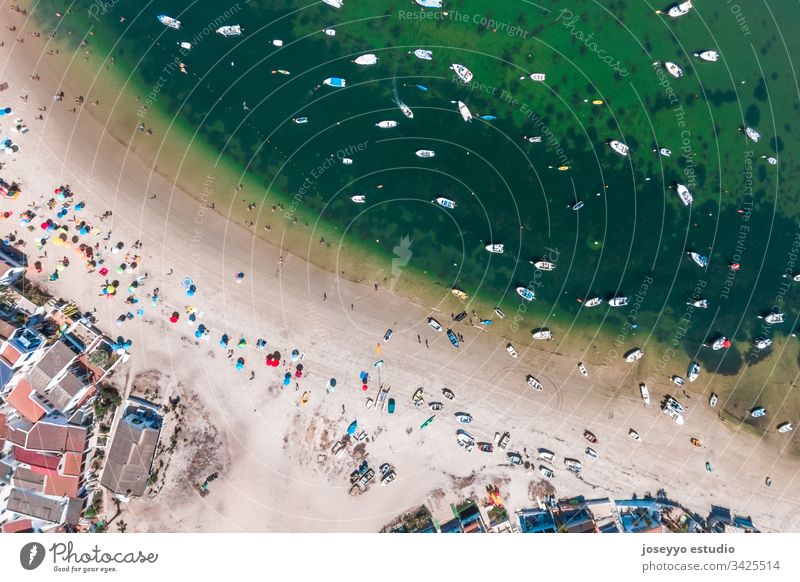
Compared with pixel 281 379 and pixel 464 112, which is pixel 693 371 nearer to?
pixel 464 112

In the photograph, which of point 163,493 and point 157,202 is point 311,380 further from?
point 157,202

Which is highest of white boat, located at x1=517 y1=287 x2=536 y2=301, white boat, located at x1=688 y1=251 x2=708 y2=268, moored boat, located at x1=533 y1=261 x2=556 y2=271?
white boat, located at x1=688 y1=251 x2=708 y2=268

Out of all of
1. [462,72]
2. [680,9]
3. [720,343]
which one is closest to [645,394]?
[720,343]

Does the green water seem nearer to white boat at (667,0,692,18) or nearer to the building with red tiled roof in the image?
white boat at (667,0,692,18)

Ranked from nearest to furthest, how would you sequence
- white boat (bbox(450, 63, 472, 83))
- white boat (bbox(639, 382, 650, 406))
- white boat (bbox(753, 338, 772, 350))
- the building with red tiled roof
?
the building with red tiled roof, white boat (bbox(450, 63, 472, 83)), white boat (bbox(639, 382, 650, 406)), white boat (bbox(753, 338, 772, 350))

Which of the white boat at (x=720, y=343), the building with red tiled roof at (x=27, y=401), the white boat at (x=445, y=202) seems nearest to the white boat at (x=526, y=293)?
the white boat at (x=445, y=202)

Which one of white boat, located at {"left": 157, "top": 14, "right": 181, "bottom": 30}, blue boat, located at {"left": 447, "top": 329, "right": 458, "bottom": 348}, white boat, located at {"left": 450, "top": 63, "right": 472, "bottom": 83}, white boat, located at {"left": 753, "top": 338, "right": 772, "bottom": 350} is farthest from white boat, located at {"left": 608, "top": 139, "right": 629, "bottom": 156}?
white boat, located at {"left": 157, "top": 14, "right": 181, "bottom": 30}

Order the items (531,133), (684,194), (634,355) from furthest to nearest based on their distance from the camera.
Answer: (634,355), (684,194), (531,133)
